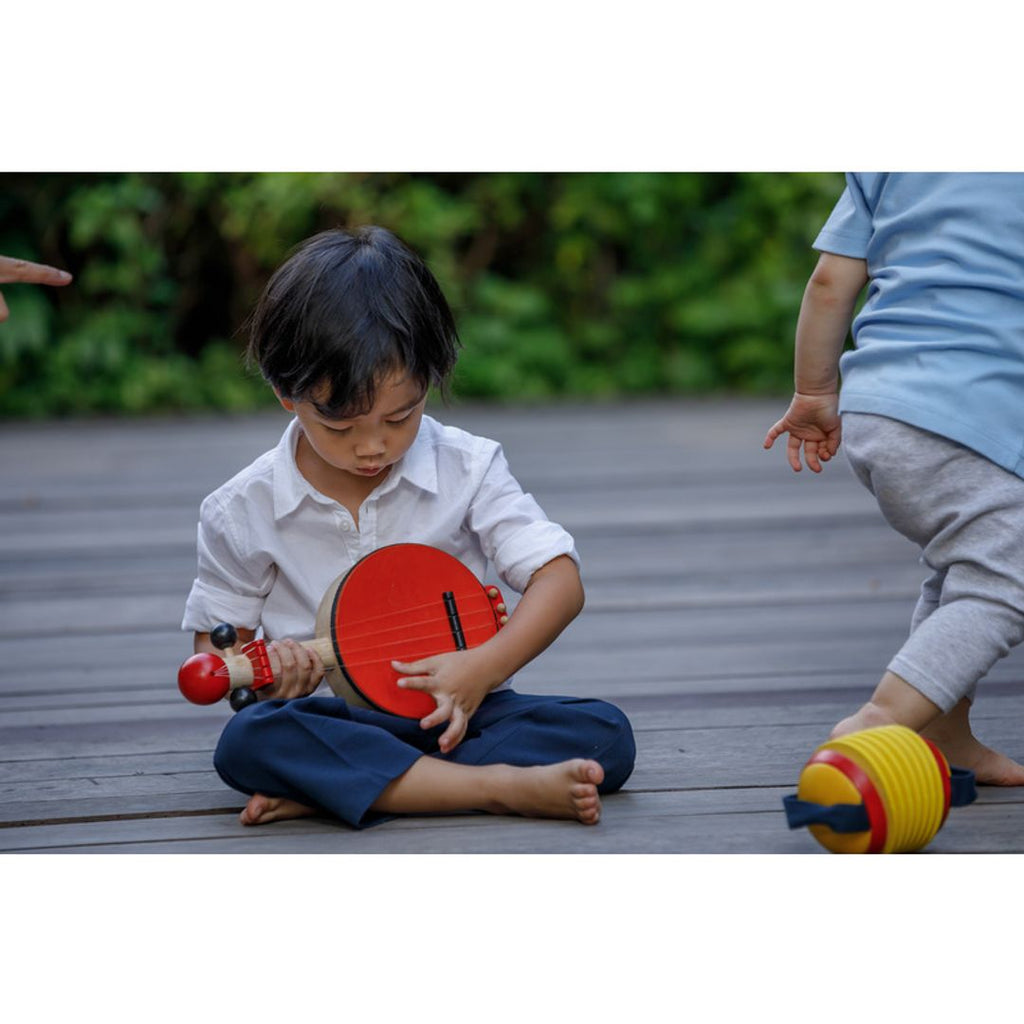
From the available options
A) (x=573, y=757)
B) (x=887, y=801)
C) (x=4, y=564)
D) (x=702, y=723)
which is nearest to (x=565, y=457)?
(x=4, y=564)

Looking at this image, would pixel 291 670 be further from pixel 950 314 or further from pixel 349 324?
pixel 950 314

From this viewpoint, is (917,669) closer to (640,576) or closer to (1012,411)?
(1012,411)

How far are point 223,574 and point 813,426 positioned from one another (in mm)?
931

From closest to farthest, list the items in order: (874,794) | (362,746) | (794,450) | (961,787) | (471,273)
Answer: (874,794) → (961,787) → (362,746) → (794,450) → (471,273)

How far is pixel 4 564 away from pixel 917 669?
3.10 metres

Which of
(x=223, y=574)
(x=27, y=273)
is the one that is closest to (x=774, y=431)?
(x=223, y=574)

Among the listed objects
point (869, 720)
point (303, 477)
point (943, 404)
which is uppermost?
point (943, 404)

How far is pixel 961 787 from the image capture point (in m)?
1.89

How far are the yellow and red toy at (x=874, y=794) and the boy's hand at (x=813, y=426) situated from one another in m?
0.59

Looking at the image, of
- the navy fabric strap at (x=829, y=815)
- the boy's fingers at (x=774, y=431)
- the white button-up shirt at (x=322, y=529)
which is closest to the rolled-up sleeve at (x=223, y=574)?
the white button-up shirt at (x=322, y=529)

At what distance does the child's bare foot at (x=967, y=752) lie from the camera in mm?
2086

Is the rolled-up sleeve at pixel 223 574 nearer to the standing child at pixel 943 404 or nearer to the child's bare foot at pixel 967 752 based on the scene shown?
the standing child at pixel 943 404

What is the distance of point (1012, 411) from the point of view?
6.57 feet

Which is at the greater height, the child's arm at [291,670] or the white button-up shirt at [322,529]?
the white button-up shirt at [322,529]
